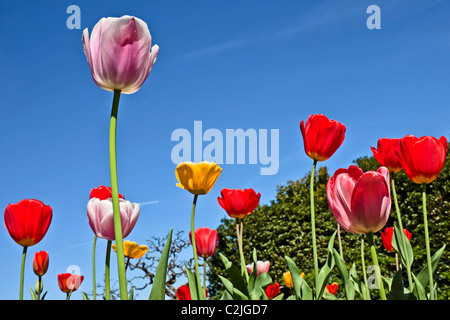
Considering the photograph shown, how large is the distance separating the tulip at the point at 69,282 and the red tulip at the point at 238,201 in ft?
4.76

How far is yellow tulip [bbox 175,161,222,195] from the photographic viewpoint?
188cm

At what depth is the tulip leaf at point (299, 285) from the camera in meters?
1.73

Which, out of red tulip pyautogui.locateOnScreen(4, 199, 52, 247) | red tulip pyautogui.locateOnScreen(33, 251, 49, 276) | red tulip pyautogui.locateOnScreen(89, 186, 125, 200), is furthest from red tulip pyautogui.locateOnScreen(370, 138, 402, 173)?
red tulip pyautogui.locateOnScreen(33, 251, 49, 276)

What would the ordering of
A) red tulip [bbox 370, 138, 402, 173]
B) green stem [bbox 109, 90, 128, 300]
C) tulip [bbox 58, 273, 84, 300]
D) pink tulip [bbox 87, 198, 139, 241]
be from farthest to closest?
tulip [bbox 58, 273, 84, 300]
red tulip [bbox 370, 138, 402, 173]
pink tulip [bbox 87, 198, 139, 241]
green stem [bbox 109, 90, 128, 300]

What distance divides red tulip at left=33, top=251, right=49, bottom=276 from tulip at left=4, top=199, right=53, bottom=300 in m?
1.15

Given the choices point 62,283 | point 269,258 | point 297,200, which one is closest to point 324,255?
point 269,258

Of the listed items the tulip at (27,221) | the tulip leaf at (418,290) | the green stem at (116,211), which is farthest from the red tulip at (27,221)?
the tulip leaf at (418,290)

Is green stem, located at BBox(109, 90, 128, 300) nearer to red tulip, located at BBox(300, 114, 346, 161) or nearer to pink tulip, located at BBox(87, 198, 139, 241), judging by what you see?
pink tulip, located at BBox(87, 198, 139, 241)

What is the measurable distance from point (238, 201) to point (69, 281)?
5.57 ft

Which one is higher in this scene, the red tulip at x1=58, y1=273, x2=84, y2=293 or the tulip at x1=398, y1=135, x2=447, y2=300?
the tulip at x1=398, y1=135, x2=447, y2=300

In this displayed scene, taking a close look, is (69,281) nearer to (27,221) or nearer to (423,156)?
(27,221)

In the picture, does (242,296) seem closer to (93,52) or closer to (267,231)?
(93,52)

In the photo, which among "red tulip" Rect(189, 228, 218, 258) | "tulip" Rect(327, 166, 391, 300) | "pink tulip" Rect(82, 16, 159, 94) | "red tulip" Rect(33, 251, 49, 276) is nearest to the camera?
"pink tulip" Rect(82, 16, 159, 94)
